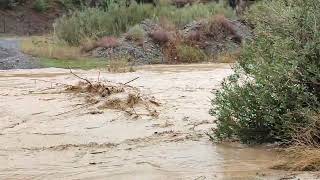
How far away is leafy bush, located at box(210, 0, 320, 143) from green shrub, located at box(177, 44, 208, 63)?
66.1ft

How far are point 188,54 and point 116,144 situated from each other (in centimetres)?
2052

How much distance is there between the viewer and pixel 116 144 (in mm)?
9125

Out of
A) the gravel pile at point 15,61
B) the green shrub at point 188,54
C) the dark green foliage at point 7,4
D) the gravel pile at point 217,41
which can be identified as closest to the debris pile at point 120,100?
the gravel pile at point 15,61

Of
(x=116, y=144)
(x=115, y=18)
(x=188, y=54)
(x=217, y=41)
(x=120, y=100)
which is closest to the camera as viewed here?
(x=116, y=144)

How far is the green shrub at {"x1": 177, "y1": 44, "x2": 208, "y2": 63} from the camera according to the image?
95.9 ft

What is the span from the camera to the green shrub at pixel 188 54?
29.2m

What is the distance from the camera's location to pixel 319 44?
26.0 ft

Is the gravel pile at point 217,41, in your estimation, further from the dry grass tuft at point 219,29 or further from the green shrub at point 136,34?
the green shrub at point 136,34

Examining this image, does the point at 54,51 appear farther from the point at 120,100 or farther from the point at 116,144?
the point at 116,144

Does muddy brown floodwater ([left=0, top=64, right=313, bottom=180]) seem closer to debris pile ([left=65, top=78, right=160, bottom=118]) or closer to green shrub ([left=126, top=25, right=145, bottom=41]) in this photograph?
debris pile ([left=65, top=78, right=160, bottom=118])

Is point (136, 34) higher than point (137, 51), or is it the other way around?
point (136, 34)

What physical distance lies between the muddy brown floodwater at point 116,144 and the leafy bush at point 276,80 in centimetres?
36

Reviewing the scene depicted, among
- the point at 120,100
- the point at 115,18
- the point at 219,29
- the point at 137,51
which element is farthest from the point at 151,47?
the point at 120,100

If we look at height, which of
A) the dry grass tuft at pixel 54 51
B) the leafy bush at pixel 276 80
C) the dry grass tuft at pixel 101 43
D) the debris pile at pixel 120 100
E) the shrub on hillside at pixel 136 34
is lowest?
the dry grass tuft at pixel 54 51
